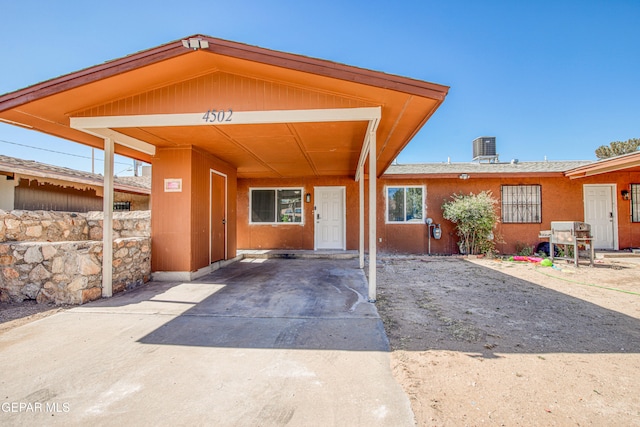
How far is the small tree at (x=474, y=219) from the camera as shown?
25.9 feet

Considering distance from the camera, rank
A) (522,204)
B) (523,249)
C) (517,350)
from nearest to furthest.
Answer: (517,350)
(523,249)
(522,204)

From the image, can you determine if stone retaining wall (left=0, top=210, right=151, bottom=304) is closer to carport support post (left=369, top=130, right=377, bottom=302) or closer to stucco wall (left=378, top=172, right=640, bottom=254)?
carport support post (left=369, top=130, right=377, bottom=302)

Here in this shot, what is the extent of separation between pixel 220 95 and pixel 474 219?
7.18 m

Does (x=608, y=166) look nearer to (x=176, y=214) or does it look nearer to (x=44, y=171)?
(x=176, y=214)

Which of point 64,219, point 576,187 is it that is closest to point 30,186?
point 64,219

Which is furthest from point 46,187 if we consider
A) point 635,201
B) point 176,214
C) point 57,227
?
point 635,201

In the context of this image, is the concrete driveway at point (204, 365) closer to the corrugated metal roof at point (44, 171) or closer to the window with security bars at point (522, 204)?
the corrugated metal roof at point (44, 171)

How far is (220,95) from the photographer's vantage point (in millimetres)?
3797

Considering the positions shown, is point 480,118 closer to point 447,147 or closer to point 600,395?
point 447,147

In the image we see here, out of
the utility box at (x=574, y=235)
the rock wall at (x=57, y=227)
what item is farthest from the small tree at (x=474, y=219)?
the rock wall at (x=57, y=227)

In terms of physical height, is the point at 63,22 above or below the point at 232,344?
above

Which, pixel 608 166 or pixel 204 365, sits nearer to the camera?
pixel 204 365

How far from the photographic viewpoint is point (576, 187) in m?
8.65

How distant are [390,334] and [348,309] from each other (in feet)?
2.62
